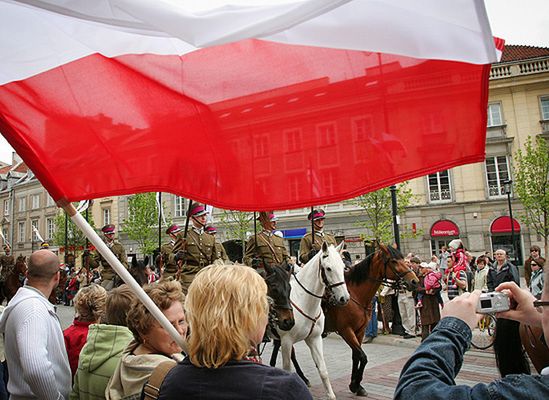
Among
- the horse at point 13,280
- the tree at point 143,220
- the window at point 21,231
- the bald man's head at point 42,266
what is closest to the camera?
the bald man's head at point 42,266

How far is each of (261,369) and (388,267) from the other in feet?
22.3

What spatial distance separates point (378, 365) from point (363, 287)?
1955 mm

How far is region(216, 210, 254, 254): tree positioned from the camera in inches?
1207

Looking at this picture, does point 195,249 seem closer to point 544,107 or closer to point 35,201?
point 544,107

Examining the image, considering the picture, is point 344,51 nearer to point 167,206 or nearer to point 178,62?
point 178,62

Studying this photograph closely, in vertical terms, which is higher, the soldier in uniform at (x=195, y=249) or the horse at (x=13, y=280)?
the soldier in uniform at (x=195, y=249)

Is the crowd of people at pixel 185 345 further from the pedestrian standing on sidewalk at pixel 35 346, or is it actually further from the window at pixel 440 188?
the window at pixel 440 188

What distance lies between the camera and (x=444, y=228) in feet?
96.1

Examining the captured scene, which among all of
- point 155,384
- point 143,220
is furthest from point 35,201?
point 155,384

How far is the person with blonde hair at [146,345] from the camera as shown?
6.97 feet

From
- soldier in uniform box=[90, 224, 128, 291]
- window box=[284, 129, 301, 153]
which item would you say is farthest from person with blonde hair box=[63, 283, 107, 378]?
soldier in uniform box=[90, 224, 128, 291]

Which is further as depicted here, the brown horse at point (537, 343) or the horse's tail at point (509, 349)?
the brown horse at point (537, 343)

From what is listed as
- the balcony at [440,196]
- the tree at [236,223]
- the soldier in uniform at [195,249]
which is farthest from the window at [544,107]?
the soldier in uniform at [195,249]

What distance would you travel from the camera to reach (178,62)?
2908 millimetres
